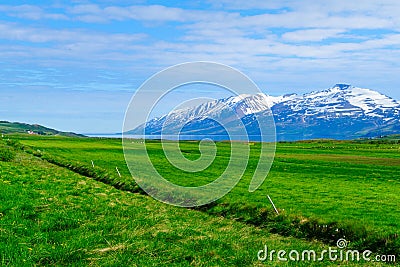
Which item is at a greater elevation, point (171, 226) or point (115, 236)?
point (115, 236)

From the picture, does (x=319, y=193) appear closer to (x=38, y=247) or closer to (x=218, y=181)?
(x=218, y=181)

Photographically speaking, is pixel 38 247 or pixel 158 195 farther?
pixel 158 195

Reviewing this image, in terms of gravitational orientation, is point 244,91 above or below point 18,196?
above

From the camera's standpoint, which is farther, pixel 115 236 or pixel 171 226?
pixel 171 226

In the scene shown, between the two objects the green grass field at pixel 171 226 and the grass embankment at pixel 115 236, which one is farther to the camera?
the green grass field at pixel 171 226

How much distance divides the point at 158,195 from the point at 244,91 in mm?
13137

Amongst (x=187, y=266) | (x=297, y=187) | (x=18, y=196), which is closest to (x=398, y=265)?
(x=187, y=266)

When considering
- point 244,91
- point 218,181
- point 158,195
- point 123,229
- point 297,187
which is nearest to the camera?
point 123,229

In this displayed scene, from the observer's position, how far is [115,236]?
50.9 ft

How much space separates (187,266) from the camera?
12570 mm

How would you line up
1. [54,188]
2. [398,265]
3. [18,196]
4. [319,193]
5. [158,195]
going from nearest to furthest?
1. [398,265]
2. [18,196]
3. [54,188]
4. [158,195]
5. [319,193]

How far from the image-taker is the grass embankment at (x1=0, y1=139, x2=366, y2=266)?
12781 mm

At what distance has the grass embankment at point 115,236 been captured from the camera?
41.9 ft

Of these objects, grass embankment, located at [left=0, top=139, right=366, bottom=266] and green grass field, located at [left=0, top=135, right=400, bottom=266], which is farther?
green grass field, located at [left=0, top=135, right=400, bottom=266]
